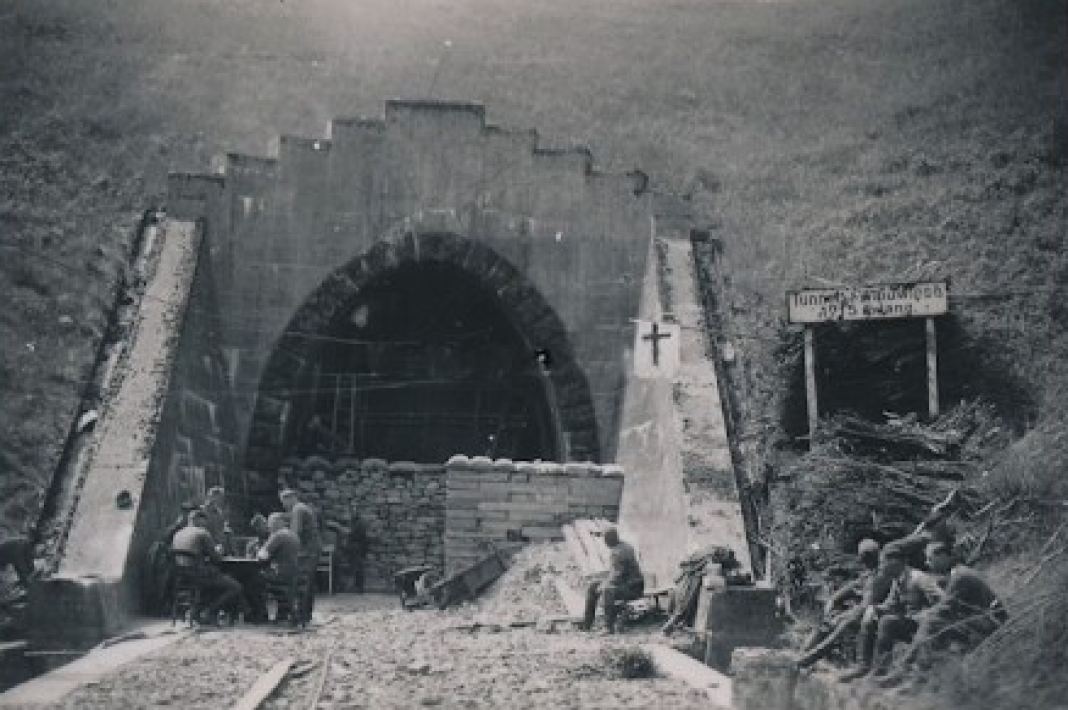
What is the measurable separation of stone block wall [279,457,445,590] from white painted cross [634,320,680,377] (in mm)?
3601

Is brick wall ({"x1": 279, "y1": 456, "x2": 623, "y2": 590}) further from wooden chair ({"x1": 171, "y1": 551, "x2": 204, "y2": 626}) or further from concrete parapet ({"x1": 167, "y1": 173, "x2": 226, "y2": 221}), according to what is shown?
wooden chair ({"x1": 171, "y1": 551, "x2": 204, "y2": 626})

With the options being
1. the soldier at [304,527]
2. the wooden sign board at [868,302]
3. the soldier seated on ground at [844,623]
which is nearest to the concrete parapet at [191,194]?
the soldier at [304,527]

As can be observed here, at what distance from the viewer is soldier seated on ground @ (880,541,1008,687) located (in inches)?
297

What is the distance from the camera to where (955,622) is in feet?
24.9

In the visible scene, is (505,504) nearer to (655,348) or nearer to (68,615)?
(655,348)

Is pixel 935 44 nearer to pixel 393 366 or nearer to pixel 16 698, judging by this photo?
pixel 393 366

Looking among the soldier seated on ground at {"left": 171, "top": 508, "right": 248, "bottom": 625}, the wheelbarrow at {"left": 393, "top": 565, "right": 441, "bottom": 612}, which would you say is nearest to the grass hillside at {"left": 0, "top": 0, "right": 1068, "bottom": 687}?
the wheelbarrow at {"left": 393, "top": 565, "right": 441, "bottom": 612}

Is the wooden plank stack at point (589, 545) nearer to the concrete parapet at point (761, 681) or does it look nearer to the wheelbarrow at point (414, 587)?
the wheelbarrow at point (414, 587)

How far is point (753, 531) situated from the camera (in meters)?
14.2

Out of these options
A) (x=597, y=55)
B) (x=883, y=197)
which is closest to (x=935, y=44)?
(x=883, y=197)

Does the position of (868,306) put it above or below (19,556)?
above

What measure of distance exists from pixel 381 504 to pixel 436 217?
14.2 ft

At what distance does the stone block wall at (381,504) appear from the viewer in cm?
1758

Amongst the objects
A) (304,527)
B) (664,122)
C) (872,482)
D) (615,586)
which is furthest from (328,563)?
(664,122)
